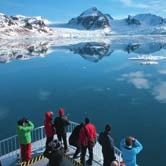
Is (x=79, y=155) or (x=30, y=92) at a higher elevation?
(x=79, y=155)

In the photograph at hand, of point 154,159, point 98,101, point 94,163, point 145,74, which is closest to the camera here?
point 94,163

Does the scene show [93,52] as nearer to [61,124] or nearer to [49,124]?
[49,124]

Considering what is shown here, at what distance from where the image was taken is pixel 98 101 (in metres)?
31.5

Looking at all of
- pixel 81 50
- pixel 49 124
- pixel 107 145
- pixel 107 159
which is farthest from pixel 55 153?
pixel 81 50

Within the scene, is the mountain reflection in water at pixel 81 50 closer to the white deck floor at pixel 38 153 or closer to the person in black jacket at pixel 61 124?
the white deck floor at pixel 38 153

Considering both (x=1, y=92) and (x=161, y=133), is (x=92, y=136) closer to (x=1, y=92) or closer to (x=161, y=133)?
(x=161, y=133)

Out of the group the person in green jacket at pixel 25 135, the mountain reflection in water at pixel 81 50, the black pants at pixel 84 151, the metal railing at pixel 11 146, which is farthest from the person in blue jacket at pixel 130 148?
the mountain reflection in water at pixel 81 50

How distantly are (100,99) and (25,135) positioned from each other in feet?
64.0

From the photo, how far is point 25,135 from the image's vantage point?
13.3m

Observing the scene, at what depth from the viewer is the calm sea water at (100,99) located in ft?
74.9

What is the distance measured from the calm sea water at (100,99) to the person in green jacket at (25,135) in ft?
22.4

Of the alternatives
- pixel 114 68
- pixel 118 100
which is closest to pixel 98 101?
pixel 118 100

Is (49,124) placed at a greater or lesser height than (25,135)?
greater

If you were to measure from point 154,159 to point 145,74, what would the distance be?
96.9ft
